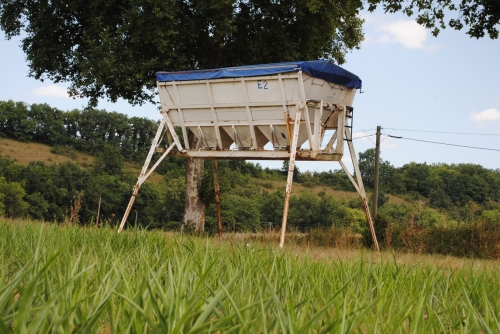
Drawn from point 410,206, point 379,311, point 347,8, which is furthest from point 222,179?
point 410,206

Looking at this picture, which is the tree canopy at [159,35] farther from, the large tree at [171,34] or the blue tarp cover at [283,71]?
the blue tarp cover at [283,71]

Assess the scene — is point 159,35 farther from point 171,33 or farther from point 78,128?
point 78,128

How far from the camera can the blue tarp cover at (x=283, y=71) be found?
1260cm

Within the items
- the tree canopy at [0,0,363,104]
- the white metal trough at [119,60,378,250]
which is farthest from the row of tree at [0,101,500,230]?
the white metal trough at [119,60,378,250]

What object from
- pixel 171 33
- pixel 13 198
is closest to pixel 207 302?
pixel 171 33

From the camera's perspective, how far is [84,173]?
62.1 meters

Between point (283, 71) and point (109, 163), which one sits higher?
point (109, 163)

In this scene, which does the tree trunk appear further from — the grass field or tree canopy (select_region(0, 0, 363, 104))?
the grass field

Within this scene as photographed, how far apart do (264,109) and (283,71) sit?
1047 millimetres

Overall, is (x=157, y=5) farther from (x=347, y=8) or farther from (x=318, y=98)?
(x=318, y=98)

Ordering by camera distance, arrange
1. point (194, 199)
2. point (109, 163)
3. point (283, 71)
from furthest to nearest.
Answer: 1. point (109, 163)
2. point (194, 199)
3. point (283, 71)

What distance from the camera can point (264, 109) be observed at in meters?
13.3

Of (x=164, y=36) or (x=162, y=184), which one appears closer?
(x=164, y=36)

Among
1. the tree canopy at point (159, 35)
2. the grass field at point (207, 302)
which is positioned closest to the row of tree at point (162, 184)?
the tree canopy at point (159, 35)
